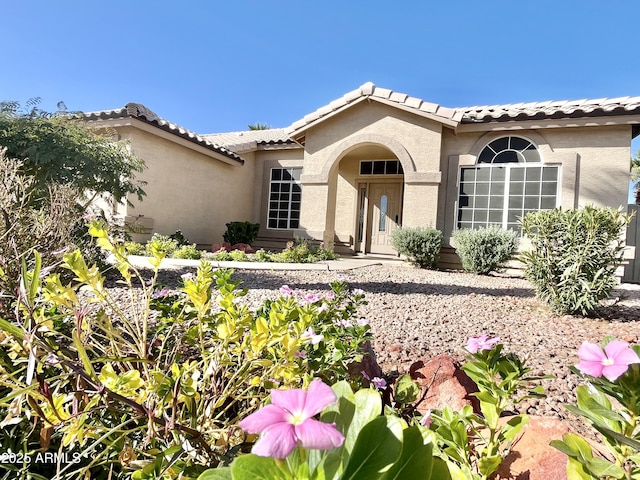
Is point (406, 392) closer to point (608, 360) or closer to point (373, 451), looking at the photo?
point (608, 360)

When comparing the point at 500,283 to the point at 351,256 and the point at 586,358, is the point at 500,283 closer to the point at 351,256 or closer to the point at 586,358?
the point at 351,256

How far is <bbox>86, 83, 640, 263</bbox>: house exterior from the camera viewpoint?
9.44m

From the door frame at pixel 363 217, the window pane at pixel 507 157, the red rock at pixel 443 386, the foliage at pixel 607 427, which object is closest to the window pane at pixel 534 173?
the window pane at pixel 507 157

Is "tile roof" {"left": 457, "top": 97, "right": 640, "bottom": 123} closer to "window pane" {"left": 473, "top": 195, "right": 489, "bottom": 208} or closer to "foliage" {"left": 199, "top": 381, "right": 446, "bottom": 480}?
"window pane" {"left": 473, "top": 195, "right": 489, "bottom": 208}

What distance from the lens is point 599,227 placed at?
482 cm

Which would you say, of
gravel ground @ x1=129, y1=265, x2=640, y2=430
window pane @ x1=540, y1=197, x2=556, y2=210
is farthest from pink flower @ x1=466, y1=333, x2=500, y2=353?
window pane @ x1=540, y1=197, x2=556, y2=210

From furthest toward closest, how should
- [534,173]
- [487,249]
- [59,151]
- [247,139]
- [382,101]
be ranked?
[247,139]
[382,101]
[534,173]
[487,249]
[59,151]

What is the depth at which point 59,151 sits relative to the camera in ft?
20.0

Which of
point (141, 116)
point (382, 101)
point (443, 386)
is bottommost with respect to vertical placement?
point (443, 386)

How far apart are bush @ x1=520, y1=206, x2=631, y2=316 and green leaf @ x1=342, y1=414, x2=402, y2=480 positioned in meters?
5.33

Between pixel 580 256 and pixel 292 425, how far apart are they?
5.55 m

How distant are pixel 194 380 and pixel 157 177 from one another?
442 inches

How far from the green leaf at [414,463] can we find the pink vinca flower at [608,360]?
1.53 feet

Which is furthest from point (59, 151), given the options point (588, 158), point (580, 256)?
point (588, 158)
